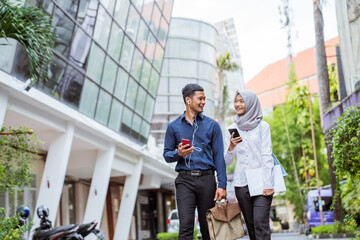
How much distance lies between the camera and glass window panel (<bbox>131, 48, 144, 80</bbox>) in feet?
70.7

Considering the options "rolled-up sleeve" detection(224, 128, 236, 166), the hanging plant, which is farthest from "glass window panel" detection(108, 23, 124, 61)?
"rolled-up sleeve" detection(224, 128, 236, 166)

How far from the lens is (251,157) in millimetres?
4812

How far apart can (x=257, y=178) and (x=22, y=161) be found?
204 inches

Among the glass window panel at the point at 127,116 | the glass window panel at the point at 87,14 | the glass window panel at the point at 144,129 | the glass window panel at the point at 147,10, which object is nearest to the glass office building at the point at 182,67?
the glass window panel at the point at 144,129

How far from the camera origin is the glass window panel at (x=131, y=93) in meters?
21.2

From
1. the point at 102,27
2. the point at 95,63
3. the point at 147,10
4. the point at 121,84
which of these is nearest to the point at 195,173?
the point at 95,63

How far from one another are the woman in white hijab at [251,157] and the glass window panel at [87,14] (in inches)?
472

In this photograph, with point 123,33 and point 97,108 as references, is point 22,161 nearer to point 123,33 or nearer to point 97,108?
point 97,108

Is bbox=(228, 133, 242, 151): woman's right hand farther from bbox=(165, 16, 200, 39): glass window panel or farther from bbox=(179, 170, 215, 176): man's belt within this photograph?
bbox=(165, 16, 200, 39): glass window panel

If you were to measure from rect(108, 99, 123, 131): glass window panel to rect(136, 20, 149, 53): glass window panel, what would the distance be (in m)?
3.23

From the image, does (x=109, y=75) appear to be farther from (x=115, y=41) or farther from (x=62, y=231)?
(x=62, y=231)

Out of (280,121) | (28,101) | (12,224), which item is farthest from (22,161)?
(280,121)

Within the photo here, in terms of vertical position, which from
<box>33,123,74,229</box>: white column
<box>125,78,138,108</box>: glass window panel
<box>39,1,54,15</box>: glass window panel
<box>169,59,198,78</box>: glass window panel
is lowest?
<box>33,123,74,229</box>: white column

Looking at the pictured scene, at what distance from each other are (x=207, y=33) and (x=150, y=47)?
798 inches
